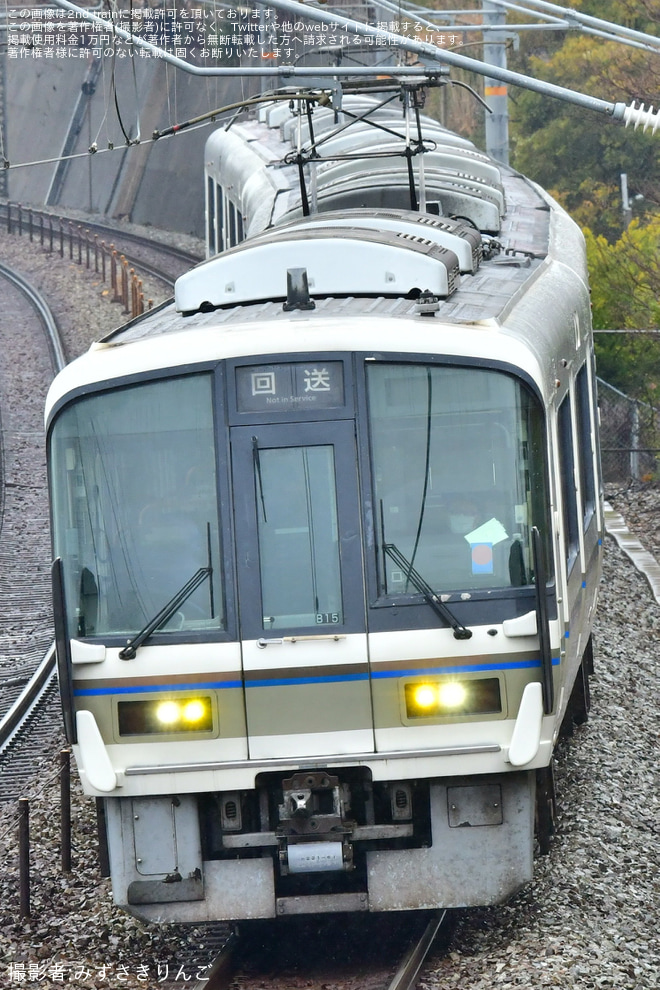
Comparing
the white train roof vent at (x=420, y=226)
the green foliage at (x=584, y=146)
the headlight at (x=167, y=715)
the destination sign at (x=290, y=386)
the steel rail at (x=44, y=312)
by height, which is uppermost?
the green foliage at (x=584, y=146)

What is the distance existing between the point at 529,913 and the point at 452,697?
1.20m

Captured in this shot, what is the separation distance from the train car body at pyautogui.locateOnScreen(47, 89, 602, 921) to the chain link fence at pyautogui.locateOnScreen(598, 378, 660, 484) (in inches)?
504

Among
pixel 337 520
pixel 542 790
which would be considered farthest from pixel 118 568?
pixel 542 790

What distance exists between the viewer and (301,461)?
612 centimetres

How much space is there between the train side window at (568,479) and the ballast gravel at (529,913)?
4.76 ft

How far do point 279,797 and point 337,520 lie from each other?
4.03 feet

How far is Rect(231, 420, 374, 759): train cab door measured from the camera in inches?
239

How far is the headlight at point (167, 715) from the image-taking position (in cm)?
614

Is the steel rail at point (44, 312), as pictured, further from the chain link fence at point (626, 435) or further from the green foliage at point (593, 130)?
the green foliage at point (593, 130)

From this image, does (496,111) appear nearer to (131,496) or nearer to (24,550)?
(24,550)

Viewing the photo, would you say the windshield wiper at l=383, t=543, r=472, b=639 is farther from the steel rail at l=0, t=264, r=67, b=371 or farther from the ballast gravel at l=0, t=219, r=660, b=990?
the steel rail at l=0, t=264, r=67, b=371

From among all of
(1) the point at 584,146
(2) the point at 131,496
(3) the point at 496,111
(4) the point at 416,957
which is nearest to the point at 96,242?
(3) the point at 496,111

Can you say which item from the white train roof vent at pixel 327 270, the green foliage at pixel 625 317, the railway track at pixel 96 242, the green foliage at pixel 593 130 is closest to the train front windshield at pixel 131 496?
the white train roof vent at pixel 327 270

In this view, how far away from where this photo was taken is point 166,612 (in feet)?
20.1
